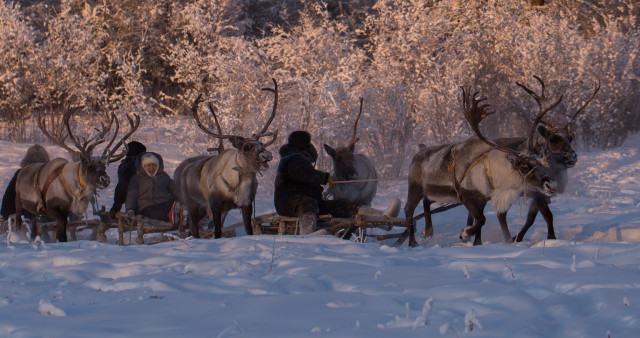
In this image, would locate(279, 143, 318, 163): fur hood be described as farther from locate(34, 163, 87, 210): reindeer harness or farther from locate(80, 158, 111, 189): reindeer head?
locate(34, 163, 87, 210): reindeer harness

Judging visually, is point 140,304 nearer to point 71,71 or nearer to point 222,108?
point 222,108

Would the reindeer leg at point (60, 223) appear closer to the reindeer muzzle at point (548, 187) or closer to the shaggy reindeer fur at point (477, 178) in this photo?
the shaggy reindeer fur at point (477, 178)

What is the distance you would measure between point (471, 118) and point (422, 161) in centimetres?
107

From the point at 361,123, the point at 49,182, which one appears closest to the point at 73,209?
the point at 49,182

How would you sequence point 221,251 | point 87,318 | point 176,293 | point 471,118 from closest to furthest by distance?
point 87,318 < point 176,293 < point 221,251 < point 471,118

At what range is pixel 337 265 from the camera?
520 cm

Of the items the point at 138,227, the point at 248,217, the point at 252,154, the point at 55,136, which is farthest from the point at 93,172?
the point at 252,154

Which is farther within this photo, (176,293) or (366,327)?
(176,293)

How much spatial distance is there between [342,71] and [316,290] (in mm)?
14489

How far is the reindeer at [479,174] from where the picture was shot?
24.8 ft

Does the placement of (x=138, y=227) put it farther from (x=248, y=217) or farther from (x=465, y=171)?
(x=465, y=171)

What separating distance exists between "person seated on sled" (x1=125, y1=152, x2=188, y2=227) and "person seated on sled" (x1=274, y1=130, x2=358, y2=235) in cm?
170

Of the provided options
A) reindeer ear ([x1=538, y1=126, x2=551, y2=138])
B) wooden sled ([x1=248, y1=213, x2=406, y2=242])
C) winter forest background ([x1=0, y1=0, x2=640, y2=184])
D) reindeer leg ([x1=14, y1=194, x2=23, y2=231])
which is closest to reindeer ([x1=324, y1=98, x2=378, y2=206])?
wooden sled ([x1=248, y1=213, x2=406, y2=242])

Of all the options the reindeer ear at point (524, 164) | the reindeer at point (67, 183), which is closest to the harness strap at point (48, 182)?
the reindeer at point (67, 183)
